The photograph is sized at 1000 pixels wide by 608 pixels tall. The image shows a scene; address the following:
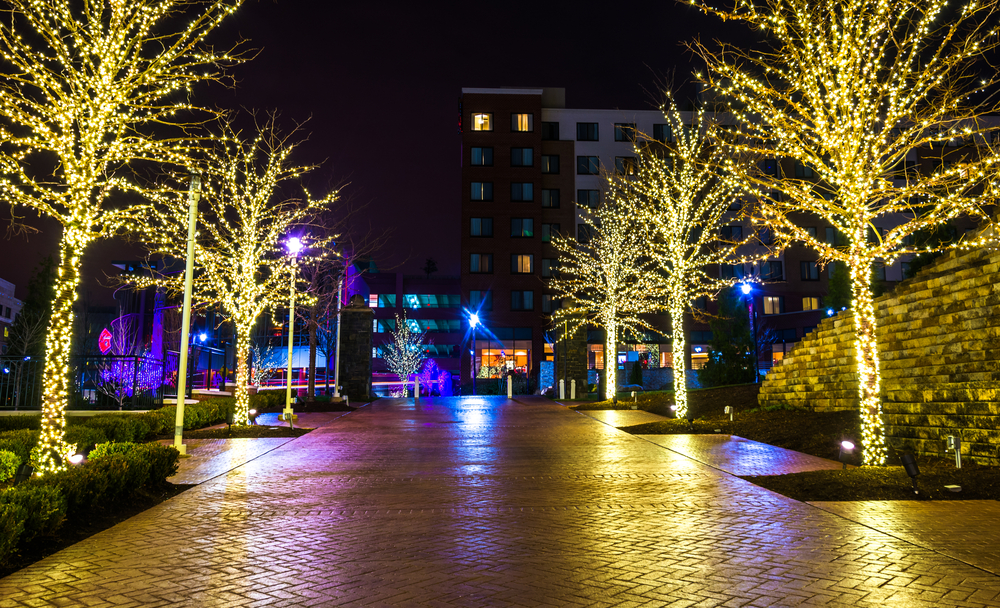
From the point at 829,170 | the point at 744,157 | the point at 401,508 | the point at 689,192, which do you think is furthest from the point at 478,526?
the point at 744,157

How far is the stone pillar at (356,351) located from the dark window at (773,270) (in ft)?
125

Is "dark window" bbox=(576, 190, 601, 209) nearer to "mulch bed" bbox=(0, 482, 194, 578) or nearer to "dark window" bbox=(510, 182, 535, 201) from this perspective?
"dark window" bbox=(510, 182, 535, 201)

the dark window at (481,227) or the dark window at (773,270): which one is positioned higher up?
the dark window at (481,227)

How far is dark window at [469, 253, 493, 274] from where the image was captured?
5453 centimetres

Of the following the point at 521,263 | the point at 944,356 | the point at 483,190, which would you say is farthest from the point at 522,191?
the point at 944,356

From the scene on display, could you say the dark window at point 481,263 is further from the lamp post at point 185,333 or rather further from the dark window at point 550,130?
the lamp post at point 185,333

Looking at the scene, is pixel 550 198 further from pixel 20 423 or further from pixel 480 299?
pixel 20 423

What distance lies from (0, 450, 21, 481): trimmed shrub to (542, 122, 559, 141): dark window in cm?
5381

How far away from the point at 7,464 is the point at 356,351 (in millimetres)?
22812

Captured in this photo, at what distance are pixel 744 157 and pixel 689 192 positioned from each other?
595cm

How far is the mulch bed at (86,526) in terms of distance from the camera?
5344 millimetres

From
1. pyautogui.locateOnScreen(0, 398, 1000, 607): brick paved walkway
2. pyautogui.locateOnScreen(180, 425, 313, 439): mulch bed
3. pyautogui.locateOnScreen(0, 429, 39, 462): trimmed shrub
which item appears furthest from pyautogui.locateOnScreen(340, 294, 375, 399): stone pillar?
pyautogui.locateOnScreen(0, 429, 39, 462): trimmed shrub

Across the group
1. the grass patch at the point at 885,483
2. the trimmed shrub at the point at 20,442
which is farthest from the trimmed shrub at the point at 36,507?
the grass patch at the point at 885,483

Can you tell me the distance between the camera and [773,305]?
192 ft
